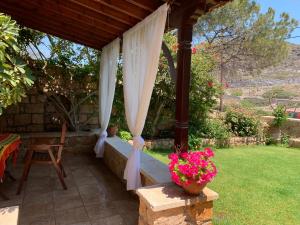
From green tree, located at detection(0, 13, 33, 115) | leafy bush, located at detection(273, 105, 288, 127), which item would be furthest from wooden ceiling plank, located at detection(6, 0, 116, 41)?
leafy bush, located at detection(273, 105, 288, 127)

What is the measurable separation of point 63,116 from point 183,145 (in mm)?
4062

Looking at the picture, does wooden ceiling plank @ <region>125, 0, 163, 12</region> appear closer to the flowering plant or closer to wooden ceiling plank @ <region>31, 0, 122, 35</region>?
wooden ceiling plank @ <region>31, 0, 122, 35</region>

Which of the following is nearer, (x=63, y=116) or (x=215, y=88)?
(x=63, y=116)

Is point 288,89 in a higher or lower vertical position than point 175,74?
higher

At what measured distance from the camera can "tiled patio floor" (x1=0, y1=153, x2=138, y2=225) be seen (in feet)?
9.39

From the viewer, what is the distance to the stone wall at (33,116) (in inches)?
223

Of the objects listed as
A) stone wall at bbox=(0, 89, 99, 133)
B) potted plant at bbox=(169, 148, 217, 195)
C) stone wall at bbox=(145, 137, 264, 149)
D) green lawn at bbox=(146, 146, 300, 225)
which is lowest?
green lawn at bbox=(146, 146, 300, 225)

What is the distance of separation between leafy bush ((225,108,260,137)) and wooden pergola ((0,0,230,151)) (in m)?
5.55

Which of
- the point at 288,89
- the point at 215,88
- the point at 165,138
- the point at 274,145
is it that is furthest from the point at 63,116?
the point at 288,89

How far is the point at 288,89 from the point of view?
17406 mm

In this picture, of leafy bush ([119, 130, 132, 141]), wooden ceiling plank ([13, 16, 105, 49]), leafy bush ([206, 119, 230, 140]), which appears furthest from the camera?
leafy bush ([206, 119, 230, 140])

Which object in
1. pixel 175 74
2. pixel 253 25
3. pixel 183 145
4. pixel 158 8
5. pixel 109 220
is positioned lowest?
pixel 109 220

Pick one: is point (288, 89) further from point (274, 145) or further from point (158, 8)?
point (158, 8)

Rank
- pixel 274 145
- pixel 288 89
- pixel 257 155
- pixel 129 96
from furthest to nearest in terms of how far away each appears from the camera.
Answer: pixel 288 89
pixel 274 145
pixel 257 155
pixel 129 96
